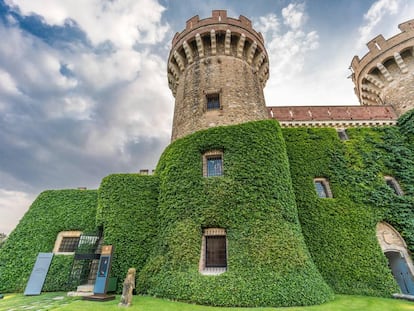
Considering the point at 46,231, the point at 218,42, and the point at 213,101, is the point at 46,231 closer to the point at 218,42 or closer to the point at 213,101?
the point at 213,101

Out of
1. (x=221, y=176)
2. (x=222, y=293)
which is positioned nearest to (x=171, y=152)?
(x=221, y=176)

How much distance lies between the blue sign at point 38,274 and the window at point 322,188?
14902 millimetres

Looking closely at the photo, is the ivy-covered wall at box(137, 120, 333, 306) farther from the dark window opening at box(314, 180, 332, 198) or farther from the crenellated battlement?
the crenellated battlement

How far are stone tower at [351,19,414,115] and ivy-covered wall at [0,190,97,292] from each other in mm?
22482

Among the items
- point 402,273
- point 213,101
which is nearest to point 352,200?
point 402,273

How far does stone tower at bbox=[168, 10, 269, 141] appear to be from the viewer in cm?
1305

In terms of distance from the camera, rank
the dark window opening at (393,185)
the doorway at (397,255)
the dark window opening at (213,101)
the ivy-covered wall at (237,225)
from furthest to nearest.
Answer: the dark window opening at (213,101) → the dark window opening at (393,185) → the doorway at (397,255) → the ivy-covered wall at (237,225)

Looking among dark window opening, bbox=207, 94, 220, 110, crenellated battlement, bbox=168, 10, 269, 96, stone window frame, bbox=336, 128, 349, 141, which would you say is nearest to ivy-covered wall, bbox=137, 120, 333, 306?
dark window opening, bbox=207, 94, 220, 110

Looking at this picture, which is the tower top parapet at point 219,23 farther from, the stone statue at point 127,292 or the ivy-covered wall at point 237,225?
the stone statue at point 127,292

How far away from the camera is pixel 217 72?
14.2 m

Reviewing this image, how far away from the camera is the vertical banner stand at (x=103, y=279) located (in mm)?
7704

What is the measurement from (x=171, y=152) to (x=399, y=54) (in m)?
18.4

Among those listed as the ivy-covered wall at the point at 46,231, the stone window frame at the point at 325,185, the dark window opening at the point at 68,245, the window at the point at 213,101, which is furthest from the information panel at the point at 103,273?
the stone window frame at the point at 325,185

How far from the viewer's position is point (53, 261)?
11.2 meters
